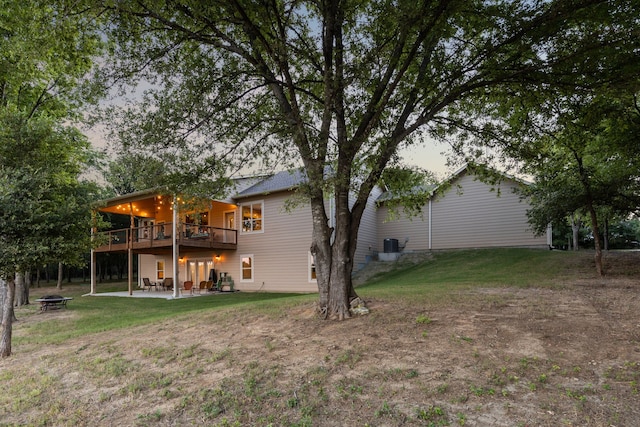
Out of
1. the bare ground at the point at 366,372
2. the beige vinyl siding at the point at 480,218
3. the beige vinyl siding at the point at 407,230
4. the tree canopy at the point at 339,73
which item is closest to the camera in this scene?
the bare ground at the point at 366,372

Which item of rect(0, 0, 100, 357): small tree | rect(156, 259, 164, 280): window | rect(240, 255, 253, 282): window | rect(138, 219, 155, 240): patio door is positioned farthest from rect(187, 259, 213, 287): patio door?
rect(0, 0, 100, 357): small tree

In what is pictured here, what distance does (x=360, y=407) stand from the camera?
393 centimetres

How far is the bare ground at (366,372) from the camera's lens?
3752 mm

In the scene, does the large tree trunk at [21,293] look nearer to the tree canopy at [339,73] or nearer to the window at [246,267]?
the window at [246,267]

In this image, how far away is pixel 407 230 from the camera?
2131 centimetres

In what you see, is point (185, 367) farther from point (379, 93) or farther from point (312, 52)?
point (312, 52)

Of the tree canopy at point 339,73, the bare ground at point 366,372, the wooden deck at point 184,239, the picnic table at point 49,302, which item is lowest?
the picnic table at point 49,302

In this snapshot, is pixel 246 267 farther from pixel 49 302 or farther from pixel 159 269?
pixel 49 302

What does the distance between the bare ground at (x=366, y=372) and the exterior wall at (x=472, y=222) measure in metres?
A: 11.2

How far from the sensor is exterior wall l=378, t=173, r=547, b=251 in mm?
18234

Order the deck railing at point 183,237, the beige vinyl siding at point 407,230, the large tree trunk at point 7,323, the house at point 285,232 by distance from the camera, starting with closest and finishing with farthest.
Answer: the large tree trunk at point 7,323
the house at point 285,232
the deck railing at point 183,237
the beige vinyl siding at point 407,230

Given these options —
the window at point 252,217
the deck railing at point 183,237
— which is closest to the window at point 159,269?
the deck railing at point 183,237

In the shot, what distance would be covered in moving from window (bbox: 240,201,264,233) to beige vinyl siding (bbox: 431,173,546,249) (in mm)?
9309

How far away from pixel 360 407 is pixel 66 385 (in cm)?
433
